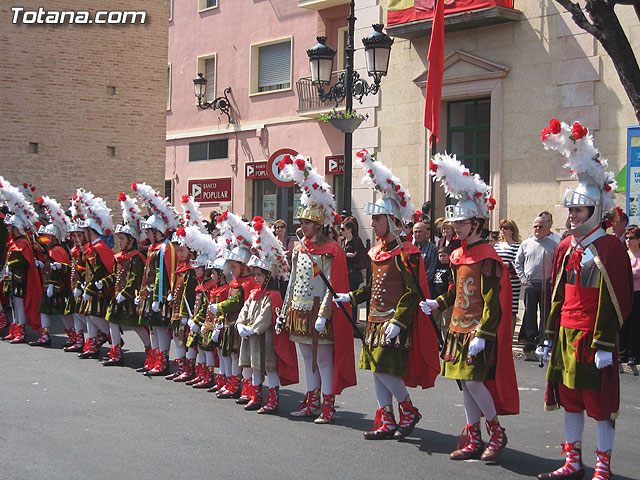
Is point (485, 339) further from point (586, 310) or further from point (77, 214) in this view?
point (77, 214)

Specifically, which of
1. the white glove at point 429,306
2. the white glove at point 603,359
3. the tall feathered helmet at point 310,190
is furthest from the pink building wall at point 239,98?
the white glove at point 603,359

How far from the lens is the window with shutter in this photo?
27008 mm

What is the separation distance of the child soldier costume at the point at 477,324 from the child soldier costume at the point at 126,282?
529 cm

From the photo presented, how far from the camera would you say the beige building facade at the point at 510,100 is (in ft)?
54.9

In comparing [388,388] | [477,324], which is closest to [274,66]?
[388,388]

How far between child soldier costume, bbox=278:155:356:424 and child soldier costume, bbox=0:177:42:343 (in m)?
6.54

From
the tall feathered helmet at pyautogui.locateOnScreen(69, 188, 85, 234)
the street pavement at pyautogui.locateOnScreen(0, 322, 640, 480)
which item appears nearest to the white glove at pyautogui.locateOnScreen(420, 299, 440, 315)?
the street pavement at pyautogui.locateOnScreen(0, 322, 640, 480)

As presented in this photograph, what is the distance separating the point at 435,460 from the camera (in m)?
6.89

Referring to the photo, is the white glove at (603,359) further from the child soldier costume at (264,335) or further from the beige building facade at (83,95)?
the beige building facade at (83,95)

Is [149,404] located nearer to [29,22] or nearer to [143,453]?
[143,453]

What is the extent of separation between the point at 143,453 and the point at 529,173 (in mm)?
12390

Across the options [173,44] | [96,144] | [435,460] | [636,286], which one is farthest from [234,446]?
[173,44]

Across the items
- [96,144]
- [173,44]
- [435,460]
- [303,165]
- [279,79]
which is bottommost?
[435,460]

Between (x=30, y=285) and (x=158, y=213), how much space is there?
365 cm
